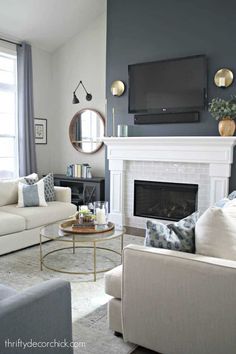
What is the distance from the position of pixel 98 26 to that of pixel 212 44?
89.4 inches

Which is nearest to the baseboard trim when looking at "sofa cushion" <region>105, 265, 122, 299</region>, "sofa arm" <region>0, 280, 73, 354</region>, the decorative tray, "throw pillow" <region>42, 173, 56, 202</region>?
"throw pillow" <region>42, 173, 56, 202</region>

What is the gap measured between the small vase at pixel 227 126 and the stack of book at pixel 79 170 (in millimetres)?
2391

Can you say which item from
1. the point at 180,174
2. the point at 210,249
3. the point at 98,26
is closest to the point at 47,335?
the point at 210,249

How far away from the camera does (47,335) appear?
1.57 metres

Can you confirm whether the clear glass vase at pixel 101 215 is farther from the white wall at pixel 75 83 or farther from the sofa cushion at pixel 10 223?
the white wall at pixel 75 83

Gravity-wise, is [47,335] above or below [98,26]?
below

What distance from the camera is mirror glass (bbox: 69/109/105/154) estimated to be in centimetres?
593

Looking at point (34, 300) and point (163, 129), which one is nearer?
point (34, 300)

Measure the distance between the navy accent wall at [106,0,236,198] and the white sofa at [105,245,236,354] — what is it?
2.69 meters

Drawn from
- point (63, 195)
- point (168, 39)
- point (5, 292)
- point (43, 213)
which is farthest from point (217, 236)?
point (168, 39)

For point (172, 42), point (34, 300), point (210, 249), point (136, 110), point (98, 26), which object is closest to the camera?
point (34, 300)

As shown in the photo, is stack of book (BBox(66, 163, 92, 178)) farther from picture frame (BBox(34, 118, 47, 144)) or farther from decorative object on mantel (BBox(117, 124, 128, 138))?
decorative object on mantel (BBox(117, 124, 128, 138))

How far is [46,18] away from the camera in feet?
18.1

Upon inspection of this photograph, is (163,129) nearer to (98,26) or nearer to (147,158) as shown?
(147,158)
